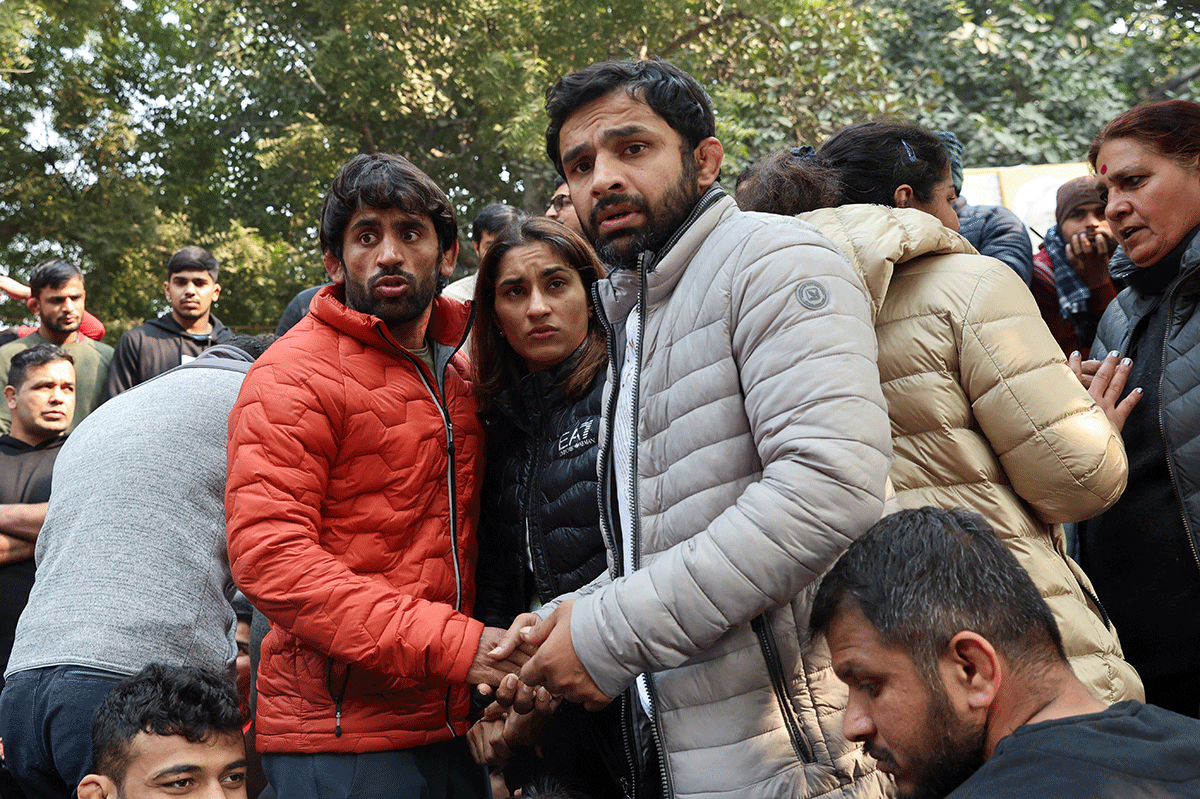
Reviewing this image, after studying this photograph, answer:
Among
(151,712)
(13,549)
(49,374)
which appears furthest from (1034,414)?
(49,374)

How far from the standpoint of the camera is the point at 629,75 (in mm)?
2217

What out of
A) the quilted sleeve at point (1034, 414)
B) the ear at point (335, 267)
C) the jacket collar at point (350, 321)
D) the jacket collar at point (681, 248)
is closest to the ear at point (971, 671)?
the quilted sleeve at point (1034, 414)

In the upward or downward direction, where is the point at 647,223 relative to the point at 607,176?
downward

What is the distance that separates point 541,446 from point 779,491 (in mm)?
1202

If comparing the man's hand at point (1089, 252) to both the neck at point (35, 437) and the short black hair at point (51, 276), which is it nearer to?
the neck at point (35, 437)

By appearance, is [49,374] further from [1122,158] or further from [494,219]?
[1122,158]

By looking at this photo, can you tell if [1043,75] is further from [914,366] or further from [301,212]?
[914,366]

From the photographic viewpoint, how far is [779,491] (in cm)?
170

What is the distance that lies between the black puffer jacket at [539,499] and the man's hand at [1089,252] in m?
2.53

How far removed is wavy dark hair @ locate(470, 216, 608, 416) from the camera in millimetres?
→ 2916

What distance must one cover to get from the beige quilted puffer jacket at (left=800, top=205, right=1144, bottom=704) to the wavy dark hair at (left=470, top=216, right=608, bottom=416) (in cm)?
91

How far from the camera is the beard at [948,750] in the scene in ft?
5.21

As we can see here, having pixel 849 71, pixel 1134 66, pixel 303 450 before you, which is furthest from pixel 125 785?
pixel 1134 66

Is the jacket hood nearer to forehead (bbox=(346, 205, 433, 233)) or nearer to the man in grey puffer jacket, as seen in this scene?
the man in grey puffer jacket
